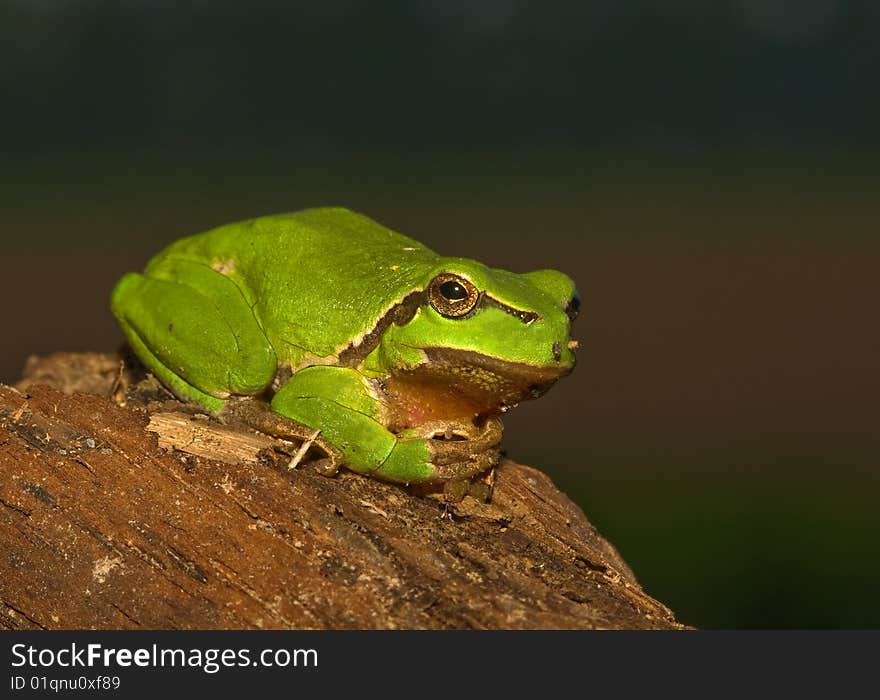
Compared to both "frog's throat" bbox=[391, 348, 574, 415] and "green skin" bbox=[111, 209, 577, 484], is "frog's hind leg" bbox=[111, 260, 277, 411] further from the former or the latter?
"frog's throat" bbox=[391, 348, 574, 415]

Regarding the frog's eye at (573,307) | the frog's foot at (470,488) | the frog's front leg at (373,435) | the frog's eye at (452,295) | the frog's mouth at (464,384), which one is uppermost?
the frog's eye at (573,307)

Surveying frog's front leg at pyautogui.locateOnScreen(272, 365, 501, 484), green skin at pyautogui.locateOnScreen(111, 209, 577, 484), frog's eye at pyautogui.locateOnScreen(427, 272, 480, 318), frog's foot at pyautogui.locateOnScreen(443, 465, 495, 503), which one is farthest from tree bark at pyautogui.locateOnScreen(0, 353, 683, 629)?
frog's eye at pyautogui.locateOnScreen(427, 272, 480, 318)

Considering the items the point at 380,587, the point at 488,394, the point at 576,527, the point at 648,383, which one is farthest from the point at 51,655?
the point at 648,383

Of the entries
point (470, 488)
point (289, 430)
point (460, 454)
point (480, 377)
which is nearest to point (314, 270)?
point (289, 430)

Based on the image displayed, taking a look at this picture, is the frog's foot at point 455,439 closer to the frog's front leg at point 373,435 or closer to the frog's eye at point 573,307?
the frog's front leg at point 373,435

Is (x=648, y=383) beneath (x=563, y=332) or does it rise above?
beneath

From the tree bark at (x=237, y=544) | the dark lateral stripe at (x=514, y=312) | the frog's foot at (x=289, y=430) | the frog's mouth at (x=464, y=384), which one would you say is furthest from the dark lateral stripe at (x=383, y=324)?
the tree bark at (x=237, y=544)

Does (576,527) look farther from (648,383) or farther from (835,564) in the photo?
(648,383)
